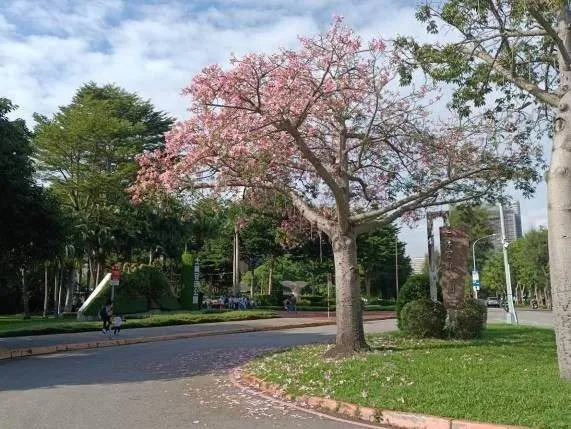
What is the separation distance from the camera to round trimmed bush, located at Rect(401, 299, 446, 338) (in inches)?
715

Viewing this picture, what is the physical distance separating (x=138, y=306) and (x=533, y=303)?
6287cm

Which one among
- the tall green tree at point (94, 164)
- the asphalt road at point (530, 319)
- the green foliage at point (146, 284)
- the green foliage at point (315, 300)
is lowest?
the asphalt road at point (530, 319)

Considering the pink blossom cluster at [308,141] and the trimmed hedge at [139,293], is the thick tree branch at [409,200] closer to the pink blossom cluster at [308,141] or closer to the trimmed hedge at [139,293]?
the pink blossom cluster at [308,141]

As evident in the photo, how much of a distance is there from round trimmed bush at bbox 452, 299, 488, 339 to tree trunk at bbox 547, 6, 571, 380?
8309 mm

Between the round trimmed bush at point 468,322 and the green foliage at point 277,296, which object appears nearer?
the round trimmed bush at point 468,322

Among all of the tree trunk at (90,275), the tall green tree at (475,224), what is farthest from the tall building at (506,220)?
the tree trunk at (90,275)

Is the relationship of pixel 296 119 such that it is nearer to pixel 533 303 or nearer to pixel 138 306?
pixel 138 306

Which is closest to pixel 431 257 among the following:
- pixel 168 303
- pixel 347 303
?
pixel 347 303

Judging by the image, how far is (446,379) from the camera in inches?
395

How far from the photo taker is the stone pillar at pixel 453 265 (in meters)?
19.0

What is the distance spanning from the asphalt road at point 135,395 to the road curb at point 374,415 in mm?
391

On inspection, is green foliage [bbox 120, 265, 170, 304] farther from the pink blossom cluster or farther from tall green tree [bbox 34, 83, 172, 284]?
the pink blossom cluster

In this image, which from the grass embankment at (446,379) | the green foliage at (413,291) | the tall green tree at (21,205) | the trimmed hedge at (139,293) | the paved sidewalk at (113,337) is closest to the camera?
the grass embankment at (446,379)

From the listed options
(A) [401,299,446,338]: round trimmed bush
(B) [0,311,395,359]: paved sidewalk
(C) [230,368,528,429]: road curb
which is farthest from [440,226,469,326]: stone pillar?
(B) [0,311,395,359]: paved sidewalk
